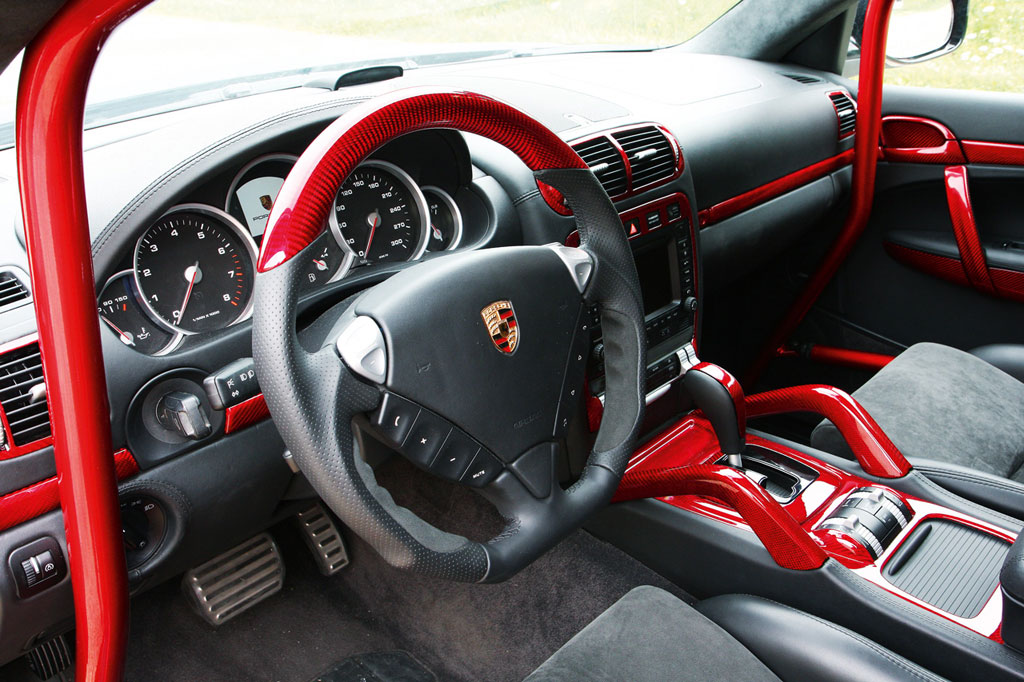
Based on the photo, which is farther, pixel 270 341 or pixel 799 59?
pixel 799 59

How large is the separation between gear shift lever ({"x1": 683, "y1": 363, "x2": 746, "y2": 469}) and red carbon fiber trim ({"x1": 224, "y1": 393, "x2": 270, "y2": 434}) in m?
0.91

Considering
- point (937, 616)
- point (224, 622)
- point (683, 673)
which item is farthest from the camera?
point (224, 622)

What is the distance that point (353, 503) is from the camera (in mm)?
939

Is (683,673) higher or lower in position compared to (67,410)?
lower

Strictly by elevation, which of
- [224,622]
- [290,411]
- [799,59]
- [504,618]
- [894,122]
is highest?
[290,411]

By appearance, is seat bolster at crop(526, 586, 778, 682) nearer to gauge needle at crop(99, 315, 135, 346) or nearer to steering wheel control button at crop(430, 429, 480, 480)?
steering wheel control button at crop(430, 429, 480, 480)

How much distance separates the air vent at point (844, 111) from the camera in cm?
257

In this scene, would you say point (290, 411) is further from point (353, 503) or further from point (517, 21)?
point (517, 21)

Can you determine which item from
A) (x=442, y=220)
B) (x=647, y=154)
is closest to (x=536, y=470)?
(x=442, y=220)

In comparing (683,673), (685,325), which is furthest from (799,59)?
(683,673)

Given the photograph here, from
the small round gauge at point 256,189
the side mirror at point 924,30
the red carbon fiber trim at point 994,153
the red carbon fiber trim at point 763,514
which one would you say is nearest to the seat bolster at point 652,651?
the red carbon fiber trim at point 763,514

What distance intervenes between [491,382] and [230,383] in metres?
0.40

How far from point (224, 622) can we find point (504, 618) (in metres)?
0.59

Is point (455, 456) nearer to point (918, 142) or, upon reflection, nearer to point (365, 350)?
point (365, 350)
